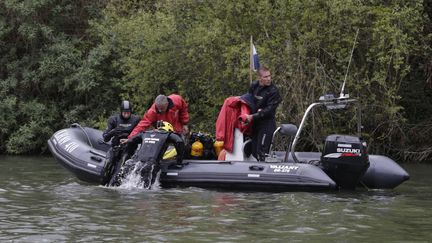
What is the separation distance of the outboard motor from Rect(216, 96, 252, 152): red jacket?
134 centimetres

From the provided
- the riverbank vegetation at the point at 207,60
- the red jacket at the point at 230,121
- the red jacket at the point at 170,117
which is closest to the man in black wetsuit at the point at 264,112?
the red jacket at the point at 230,121

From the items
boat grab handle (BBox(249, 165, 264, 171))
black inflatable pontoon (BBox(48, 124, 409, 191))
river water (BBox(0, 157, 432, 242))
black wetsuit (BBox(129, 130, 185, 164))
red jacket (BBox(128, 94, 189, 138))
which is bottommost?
river water (BBox(0, 157, 432, 242))

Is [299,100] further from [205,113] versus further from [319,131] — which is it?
[205,113]

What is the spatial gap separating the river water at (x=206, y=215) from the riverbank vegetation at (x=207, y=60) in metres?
4.07

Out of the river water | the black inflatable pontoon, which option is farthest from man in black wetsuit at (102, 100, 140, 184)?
the river water

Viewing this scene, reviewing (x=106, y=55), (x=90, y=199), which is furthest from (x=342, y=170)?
(x=106, y=55)

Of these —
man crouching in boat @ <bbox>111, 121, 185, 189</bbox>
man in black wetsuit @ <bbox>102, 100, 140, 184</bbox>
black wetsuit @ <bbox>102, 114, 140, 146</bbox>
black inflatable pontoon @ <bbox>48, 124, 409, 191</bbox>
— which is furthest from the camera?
black wetsuit @ <bbox>102, 114, 140, 146</bbox>

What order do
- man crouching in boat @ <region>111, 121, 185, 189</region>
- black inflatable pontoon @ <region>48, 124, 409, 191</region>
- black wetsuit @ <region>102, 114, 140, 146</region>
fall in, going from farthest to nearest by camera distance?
black wetsuit @ <region>102, 114, 140, 146</region> → man crouching in boat @ <region>111, 121, 185, 189</region> → black inflatable pontoon @ <region>48, 124, 409, 191</region>

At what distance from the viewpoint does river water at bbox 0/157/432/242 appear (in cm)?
786

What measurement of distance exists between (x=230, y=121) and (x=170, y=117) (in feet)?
3.12

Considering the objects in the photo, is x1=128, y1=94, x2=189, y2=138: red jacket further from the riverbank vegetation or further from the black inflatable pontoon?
the riverbank vegetation

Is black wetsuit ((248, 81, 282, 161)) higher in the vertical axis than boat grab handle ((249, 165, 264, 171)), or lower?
higher

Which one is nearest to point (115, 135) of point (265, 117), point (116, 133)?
point (116, 133)

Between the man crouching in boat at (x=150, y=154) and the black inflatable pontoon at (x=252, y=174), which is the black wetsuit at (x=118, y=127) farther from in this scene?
the man crouching in boat at (x=150, y=154)
